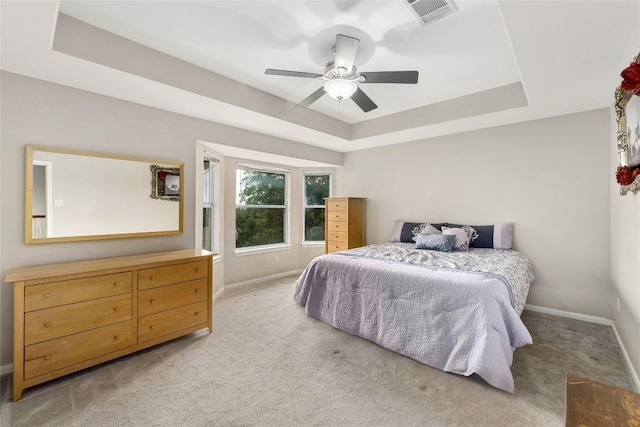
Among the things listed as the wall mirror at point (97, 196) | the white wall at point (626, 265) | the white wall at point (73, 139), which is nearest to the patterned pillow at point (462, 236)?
the white wall at point (626, 265)

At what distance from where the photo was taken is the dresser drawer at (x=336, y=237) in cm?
463

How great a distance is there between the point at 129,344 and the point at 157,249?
95 centimetres

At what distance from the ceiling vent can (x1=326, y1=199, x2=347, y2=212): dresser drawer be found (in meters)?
3.00

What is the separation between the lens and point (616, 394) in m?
0.87

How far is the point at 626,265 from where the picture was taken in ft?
7.30

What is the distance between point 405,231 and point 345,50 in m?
2.91

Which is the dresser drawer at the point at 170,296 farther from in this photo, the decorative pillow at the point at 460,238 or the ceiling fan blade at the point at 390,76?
the decorative pillow at the point at 460,238

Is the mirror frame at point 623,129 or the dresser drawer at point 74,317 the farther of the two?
the mirror frame at point 623,129

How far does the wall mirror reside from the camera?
2.22 m

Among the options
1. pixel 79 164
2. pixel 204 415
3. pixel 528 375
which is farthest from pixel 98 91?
pixel 528 375

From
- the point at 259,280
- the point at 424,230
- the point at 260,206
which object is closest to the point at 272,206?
the point at 260,206

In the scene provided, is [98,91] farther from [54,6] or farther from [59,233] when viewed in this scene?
[59,233]

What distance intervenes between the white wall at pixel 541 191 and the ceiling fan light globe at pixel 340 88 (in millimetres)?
2452

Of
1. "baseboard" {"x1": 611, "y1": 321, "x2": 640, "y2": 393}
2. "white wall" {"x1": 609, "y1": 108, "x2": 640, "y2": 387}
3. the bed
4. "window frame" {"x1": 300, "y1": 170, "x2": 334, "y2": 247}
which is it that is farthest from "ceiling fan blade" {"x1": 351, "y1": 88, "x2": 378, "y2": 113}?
"baseboard" {"x1": 611, "y1": 321, "x2": 640, "y2": 393}
